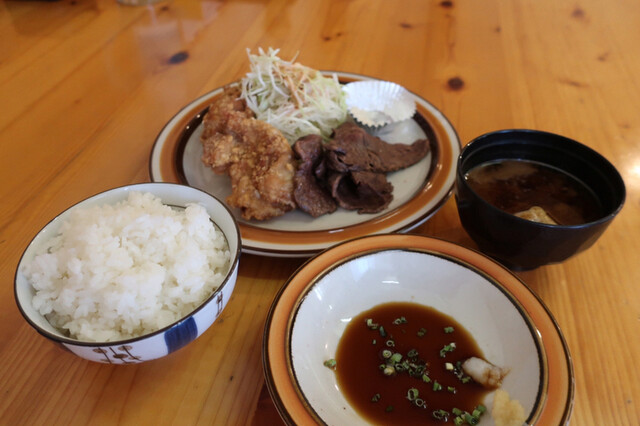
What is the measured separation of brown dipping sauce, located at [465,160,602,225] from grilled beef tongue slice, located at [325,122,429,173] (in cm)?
41

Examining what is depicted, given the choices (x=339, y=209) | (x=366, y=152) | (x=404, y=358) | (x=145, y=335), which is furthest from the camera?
(x=366, y=152)

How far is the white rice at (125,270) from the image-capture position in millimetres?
1271

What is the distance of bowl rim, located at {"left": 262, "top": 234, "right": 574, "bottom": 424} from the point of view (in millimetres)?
1161

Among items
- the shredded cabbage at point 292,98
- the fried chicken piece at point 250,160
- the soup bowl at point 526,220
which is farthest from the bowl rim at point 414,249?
the shredded cabbage at point 292,98

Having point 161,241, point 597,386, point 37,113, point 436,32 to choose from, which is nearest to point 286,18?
point 436,32

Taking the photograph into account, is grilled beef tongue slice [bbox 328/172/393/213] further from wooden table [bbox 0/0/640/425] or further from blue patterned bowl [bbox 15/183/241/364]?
blue patterned bowl [bbox 15/183/241/364]

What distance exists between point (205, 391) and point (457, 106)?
2208mm

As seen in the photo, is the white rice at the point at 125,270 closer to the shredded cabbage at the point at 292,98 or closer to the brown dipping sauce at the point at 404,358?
A: the brown dipping sauce at the point at 404,358

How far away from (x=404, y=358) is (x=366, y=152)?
102 centimetres

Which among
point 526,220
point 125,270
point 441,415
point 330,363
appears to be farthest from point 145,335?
point 526,220

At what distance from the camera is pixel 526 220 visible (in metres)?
1.49

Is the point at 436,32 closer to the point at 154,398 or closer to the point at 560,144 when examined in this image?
the point at 560,144

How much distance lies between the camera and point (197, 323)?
1.28 m

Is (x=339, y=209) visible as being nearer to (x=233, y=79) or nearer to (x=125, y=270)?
(x=125, y=270)
